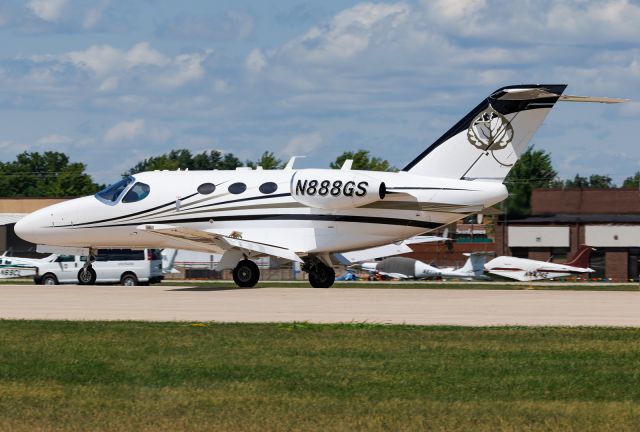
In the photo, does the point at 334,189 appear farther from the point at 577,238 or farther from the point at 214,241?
the point at 577,238

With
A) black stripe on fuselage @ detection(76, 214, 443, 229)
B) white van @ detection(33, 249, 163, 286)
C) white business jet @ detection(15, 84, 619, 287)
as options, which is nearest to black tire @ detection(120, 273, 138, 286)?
white van @ detection(33, 249, 163, 286)

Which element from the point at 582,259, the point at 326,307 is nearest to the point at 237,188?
the point at 326,307

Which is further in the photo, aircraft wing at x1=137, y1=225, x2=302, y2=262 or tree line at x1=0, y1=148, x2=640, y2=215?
tree line at x1=0, y1=148, x2=640, y2=215

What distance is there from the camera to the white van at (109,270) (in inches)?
1879

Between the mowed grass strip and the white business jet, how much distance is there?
12.6m

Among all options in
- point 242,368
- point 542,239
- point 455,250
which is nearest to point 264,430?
point 242,368

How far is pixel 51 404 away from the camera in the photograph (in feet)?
40.3

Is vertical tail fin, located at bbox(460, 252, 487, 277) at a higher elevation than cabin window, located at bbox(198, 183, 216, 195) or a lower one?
lower

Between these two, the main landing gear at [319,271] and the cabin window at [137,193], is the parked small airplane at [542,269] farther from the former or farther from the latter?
the cabin window at [137,193]

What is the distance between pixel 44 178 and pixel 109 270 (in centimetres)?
10978

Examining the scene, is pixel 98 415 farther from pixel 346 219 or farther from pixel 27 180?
pixel 27 180

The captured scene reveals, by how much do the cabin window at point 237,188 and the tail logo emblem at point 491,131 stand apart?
6911 mm

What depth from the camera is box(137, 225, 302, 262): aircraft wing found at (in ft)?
106

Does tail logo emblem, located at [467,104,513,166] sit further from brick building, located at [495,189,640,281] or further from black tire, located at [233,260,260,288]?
brick building, located at [495,189,640,281]
